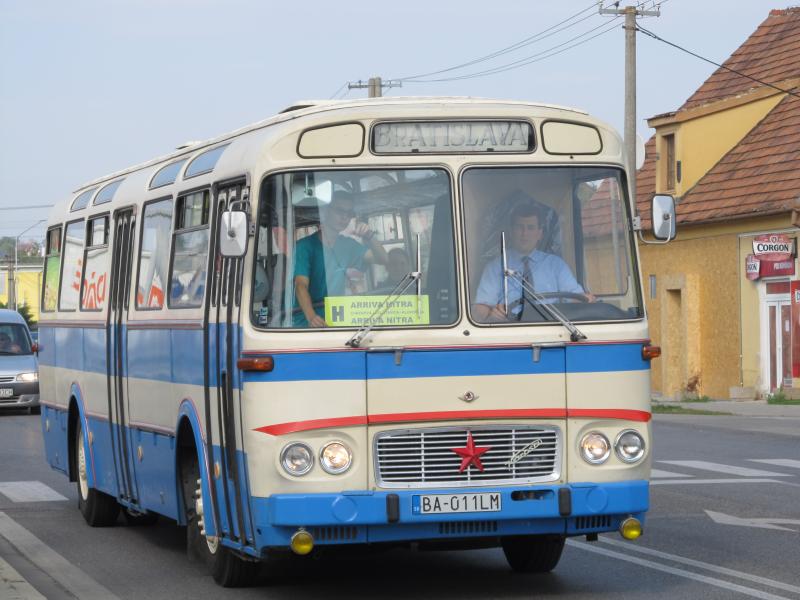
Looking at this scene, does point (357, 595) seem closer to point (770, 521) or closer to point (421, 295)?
point (421, 295)

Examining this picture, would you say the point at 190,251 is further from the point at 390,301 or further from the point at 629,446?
the point at 629,446

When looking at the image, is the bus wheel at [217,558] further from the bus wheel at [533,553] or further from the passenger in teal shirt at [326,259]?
the passenger in teal shirt at [326,259]

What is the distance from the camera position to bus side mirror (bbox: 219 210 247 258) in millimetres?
8727

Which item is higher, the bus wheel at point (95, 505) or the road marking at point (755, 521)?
the bus wheel at point (95, 505)

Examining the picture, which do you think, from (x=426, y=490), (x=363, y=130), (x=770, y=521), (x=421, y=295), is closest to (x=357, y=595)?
(x=426, y=490)

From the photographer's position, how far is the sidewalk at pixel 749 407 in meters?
30.9

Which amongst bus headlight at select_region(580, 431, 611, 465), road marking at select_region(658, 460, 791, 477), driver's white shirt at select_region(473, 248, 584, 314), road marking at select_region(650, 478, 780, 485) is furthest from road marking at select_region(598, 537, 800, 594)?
road marking at select_region(658, 460, 791, 477)

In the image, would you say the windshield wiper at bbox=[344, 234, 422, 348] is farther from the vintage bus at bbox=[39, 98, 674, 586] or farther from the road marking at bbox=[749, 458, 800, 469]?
the road marking at bbox=[749, 458, 800, 469]

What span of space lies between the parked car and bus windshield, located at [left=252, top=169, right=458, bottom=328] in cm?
2080

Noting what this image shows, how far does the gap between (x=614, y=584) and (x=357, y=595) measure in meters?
1.53

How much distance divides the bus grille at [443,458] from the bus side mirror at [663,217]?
61.4 inches

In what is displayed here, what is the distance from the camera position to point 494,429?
29.0ft

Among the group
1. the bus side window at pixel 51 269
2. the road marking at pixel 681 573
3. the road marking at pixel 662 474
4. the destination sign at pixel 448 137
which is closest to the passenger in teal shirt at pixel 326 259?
the destination sign at pixel 448 137

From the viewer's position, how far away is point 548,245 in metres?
9.23
